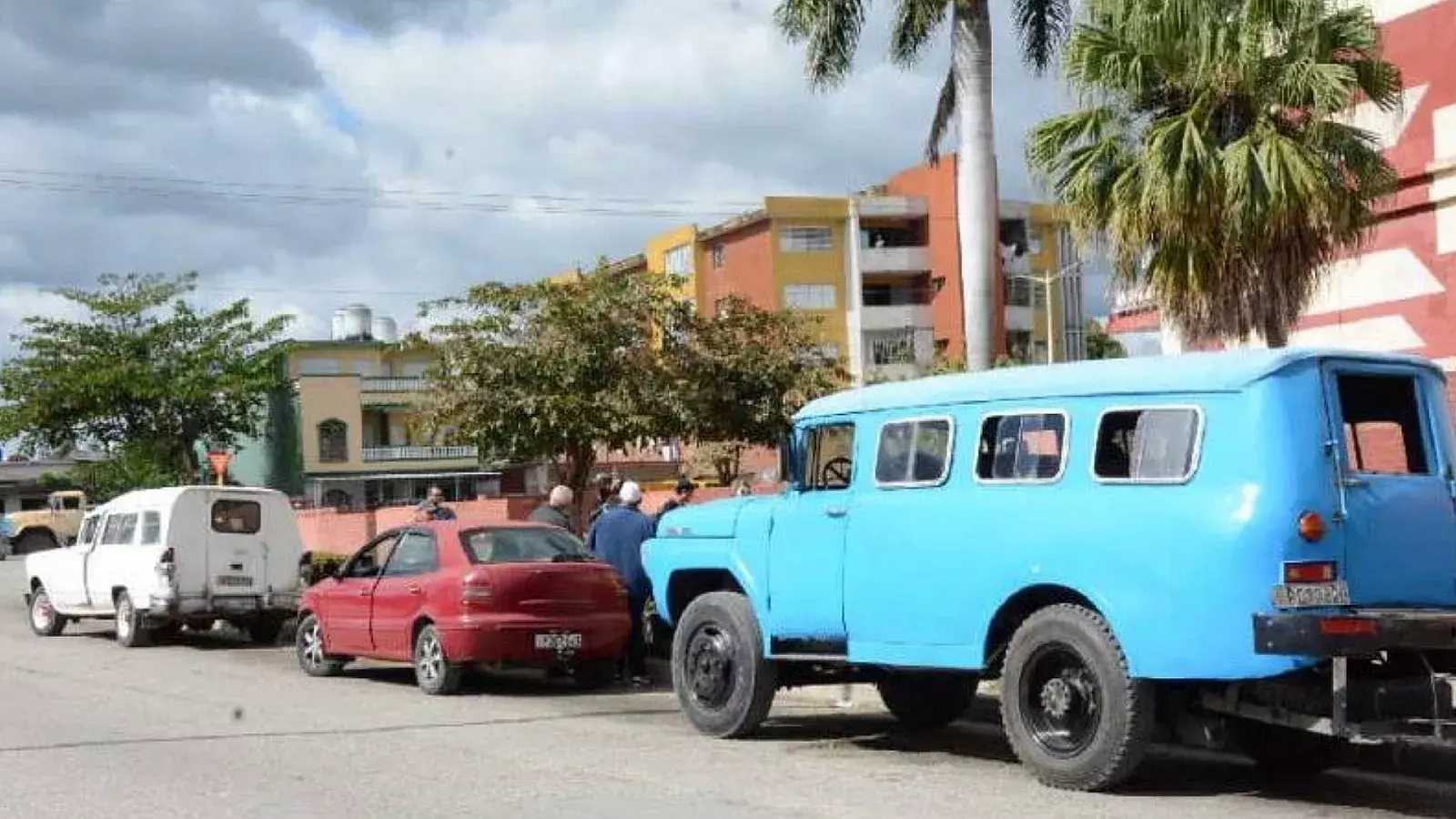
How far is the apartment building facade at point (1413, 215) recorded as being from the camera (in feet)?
57.8

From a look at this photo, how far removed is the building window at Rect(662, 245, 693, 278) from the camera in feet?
234

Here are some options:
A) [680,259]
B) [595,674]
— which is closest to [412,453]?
[680,259]

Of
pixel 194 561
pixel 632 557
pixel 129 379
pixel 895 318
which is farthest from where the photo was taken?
pixel 895 318

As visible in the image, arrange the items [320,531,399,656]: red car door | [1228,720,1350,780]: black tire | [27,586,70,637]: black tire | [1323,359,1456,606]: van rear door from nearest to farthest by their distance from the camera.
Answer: [1323,359,1456,606]: van rear door → [1228,720,1350,780]: black tire → [320,531,399,656]: red car door → [27,586,70,637]: black tire

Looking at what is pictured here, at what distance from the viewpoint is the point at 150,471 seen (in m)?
34.8

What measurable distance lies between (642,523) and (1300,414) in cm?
811

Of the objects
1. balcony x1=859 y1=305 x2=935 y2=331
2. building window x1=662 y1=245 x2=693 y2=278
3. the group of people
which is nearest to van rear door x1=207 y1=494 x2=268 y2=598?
the group of people

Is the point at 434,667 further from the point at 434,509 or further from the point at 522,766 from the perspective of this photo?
the point at 434,509

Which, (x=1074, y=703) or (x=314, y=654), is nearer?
(x=1074, y=703)

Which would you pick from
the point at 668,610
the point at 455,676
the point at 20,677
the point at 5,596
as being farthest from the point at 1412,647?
the point at 5,596

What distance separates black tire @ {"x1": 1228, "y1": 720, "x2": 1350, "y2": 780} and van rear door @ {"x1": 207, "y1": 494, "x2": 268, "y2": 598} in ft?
44.0

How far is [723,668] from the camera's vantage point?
11.2m

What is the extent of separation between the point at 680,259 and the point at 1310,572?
64715mm

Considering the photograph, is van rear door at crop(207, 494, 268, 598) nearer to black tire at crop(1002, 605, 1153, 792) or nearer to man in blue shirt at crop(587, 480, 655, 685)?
man in blue shirt at crop(587, 480, 655, 685)
